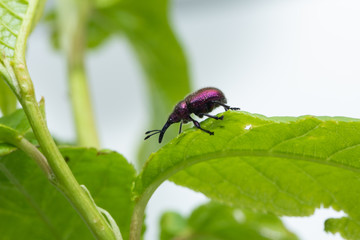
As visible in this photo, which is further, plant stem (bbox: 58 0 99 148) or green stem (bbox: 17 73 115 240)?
plant stem (bbox: 58 0 99 148)

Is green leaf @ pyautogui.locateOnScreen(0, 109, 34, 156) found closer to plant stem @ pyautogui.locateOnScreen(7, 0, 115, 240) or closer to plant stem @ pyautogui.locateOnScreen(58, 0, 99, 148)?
plant stem @ pyautogui.locateOnScreen(7, 0, 115, 240)

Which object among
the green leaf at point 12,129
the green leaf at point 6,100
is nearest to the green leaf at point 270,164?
the green leaf at point 12,129

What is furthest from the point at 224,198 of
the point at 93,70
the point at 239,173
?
the point at 93,70

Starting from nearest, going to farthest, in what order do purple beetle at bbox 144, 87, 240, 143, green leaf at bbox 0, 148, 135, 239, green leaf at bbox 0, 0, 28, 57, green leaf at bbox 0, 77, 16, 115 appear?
green leaf at bbox 0, 0, 28, 57
green leaf at bbox 0, 148, 135, 239
green leaf at bbox 0, 77, 16, 115
purple beetle at bbox 144, 87, 240, 143

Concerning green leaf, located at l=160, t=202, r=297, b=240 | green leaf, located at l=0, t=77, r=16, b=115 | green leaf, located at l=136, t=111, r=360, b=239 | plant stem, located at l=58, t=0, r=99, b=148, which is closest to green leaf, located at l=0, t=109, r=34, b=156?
green leaf, located at l=0, t=77, r=16, b=115

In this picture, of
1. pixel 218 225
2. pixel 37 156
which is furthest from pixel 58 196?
pixel 218 225

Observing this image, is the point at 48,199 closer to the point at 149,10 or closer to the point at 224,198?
the point at 224,198

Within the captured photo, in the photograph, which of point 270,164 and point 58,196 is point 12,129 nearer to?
point 58,196

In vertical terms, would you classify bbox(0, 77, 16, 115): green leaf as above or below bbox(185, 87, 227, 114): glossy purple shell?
above
